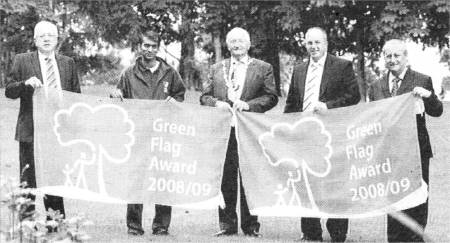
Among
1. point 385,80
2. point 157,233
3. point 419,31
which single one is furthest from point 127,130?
point 419,31

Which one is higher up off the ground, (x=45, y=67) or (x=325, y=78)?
(x=45, y=67)

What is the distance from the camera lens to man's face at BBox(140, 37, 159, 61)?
8656 millimetres

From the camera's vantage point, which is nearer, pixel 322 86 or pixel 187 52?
pixel 322 86

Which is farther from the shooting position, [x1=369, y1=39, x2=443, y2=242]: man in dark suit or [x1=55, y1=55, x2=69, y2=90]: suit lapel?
[x1=55, y1=55, x2=69, y2=90]: suit lapel

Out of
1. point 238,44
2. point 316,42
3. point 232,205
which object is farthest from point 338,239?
point 238,44

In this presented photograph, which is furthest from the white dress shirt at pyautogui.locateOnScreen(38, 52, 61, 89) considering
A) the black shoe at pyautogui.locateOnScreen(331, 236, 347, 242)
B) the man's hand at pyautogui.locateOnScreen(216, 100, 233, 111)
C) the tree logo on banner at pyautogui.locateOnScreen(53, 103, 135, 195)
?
the black shoe at pyautogui.locateOnScreen(331, 236, 347, 242)

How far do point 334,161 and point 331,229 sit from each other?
0.73 m

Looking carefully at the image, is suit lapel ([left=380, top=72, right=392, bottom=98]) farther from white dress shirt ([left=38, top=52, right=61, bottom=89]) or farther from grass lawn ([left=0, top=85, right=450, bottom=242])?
white dress shirt ([left=38, top=52, right=61, bottom=89])

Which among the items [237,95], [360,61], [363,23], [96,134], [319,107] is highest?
[363,23]

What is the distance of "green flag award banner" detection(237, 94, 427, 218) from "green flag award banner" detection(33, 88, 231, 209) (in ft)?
1.18

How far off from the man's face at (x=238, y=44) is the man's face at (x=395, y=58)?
4.93 ft

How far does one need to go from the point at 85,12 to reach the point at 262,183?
2624 cm

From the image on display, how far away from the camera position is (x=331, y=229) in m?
8.42

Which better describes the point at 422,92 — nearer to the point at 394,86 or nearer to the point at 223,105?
the point at 394,86
